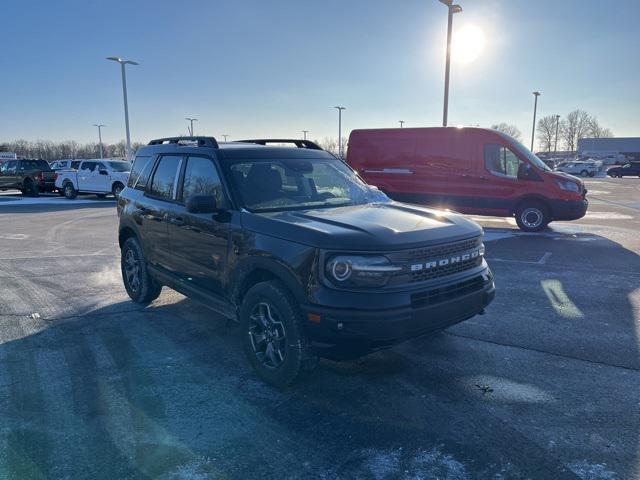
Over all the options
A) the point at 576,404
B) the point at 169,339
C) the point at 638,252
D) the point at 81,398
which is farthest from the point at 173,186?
the point at 638,252

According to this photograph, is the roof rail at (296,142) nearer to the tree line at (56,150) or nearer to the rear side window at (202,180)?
the rear side window at (202,180)

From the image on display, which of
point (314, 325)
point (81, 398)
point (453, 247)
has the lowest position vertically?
point (81, 398)

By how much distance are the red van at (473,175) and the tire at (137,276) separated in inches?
340

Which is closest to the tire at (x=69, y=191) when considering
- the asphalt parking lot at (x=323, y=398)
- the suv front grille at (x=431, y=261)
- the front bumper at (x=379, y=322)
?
the asphalt parking lot at (x=323, y=398)

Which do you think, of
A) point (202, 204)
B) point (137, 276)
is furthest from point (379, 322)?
point (137, 276)

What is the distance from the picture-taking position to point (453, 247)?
12.1ft

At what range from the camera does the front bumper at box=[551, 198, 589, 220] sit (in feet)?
37.1

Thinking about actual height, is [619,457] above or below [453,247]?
below

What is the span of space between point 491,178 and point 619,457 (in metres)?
9.87

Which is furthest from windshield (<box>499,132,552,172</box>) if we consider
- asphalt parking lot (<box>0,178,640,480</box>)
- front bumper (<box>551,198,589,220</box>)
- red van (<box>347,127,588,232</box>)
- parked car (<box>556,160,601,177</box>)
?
parked car (<box>556,160,601,177</box>)

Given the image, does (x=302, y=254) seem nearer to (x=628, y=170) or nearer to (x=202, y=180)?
(x=202, y=180)

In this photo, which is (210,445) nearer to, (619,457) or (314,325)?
(314,325)

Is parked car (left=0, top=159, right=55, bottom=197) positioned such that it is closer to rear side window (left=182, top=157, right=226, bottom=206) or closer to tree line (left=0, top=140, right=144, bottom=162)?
rear side window (left=182, top=157, right=226, bottom=206)

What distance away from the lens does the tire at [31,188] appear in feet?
84.2
